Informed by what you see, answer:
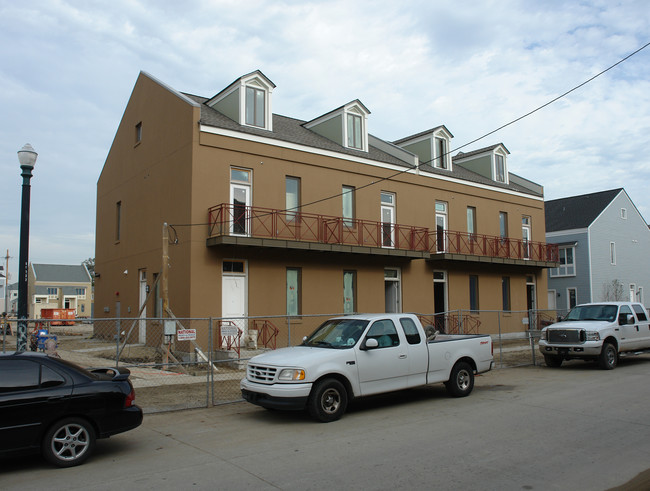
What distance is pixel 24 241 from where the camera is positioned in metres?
10.4

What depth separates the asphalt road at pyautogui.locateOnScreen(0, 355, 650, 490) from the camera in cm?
587

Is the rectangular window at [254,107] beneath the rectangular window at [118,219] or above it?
above

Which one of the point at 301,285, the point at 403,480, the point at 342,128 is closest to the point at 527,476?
the point at 403,480

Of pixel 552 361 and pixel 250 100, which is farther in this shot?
pixel 250 100

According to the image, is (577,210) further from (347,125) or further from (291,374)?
(291,374)

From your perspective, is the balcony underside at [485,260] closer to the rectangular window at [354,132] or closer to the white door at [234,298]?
the rectangular window at [354,132]

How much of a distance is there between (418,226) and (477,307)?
18.1 ft

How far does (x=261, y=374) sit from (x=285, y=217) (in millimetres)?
10545

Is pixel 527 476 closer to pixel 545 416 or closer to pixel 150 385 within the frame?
pixel 545 416

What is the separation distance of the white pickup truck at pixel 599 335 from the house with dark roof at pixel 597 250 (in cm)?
2173

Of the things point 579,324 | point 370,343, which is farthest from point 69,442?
point 579,324

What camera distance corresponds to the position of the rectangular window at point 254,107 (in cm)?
1939

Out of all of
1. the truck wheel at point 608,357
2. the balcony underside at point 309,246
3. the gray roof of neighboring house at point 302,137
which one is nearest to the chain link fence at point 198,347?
the truck wheel at point 608,357

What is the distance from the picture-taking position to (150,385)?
12.7m
